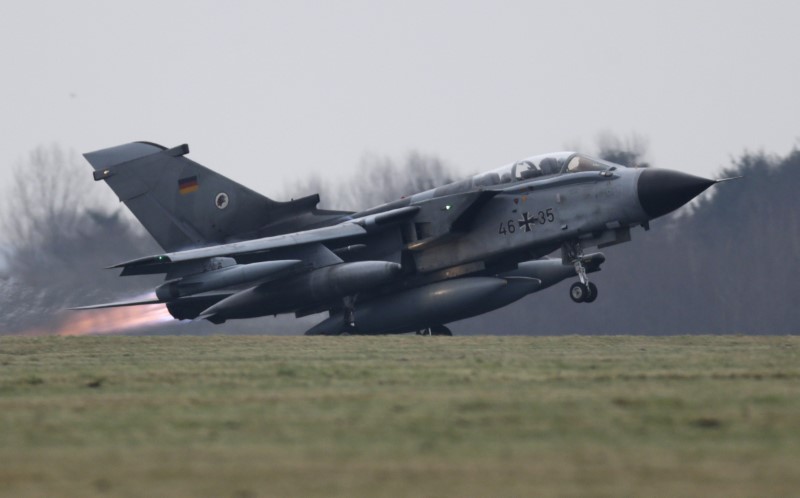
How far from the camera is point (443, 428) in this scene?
746cm

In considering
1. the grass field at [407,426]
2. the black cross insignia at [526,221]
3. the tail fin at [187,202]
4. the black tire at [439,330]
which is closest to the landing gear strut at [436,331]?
the black tire at [439,330]

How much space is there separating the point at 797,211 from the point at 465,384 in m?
26.9

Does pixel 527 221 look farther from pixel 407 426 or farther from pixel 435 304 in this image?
pixel 407 426

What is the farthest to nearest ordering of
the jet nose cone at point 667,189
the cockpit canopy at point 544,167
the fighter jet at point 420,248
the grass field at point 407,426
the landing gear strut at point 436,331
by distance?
the landing gear strut at point 436,331, the cockpit canopy at point 544,167, the fighter jet at point 420,248, the jet nose cone at point 667,189, the grass field at point 407,426

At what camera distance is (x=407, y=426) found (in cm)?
756

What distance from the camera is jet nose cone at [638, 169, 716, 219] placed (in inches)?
758

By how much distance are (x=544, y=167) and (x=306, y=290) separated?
4.25 metres

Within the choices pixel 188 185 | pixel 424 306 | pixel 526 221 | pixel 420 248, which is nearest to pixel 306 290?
pixel 424 306

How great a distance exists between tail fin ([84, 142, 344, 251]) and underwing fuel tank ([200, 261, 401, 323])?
2107mm

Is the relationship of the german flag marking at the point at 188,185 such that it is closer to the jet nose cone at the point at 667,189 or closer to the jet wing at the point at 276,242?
the jet wing at the point at 276,242

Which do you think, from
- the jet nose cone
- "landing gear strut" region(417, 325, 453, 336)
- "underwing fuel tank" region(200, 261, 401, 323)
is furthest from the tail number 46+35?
"landing gear strut" region(417, 325, 453, 336)

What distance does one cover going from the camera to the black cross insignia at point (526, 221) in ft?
66.6

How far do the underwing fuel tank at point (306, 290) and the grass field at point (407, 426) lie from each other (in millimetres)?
7396

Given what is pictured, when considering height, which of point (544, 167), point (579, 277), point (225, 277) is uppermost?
point (544, 167)
